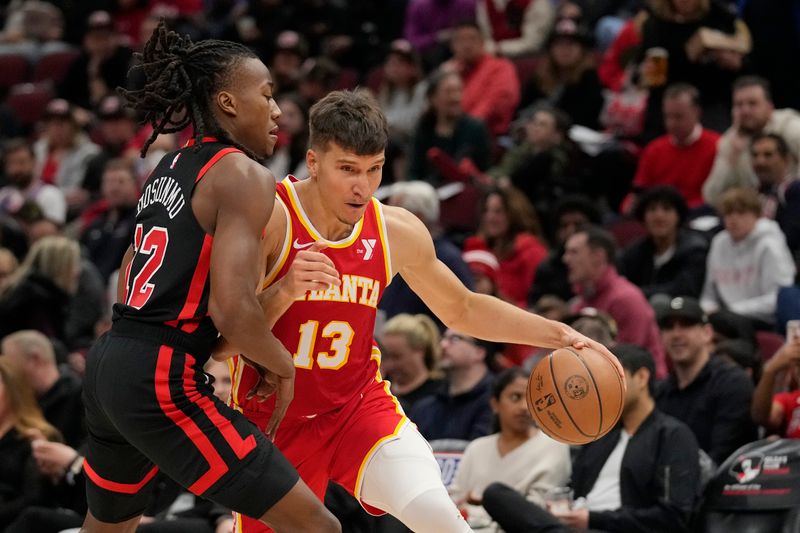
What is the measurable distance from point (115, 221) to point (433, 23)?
14.4ft

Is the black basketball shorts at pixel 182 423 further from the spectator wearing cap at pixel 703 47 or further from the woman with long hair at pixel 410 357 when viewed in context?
the spectator wearing cap at pixel 703 47

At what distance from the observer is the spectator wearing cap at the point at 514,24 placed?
521 inches

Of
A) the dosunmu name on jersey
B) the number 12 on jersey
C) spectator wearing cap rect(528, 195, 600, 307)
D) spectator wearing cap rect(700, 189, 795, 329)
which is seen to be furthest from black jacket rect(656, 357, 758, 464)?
the dosunmu name on jersey

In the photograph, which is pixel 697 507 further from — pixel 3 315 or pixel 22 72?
pixel 22 72

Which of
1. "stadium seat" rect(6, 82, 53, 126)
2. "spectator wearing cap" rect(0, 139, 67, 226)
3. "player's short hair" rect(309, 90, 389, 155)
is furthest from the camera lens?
"stadium seat" rect(6, 82, 53, 126)

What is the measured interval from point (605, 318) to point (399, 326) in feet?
4.20

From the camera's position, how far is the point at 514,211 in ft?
33.6

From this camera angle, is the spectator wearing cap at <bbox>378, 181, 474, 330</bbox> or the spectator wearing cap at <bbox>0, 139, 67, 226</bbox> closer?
the spectator wearing cap at <bbox>378, 181, 474, 330</bbox>

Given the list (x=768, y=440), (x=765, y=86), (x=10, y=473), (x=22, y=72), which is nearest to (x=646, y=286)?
(x=765, y=86)

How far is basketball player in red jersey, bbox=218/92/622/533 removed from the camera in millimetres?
4699

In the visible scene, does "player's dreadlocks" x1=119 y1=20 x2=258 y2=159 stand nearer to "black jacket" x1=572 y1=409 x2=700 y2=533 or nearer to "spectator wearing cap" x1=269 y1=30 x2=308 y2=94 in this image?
"black jacket" x1=572 y1=409 x2=700 y2=533

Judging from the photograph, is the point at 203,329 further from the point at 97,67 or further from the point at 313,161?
the point at 97,67

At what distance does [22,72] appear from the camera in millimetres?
16141

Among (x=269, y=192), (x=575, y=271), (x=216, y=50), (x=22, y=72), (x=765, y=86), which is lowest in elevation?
(x=22, y=72)
